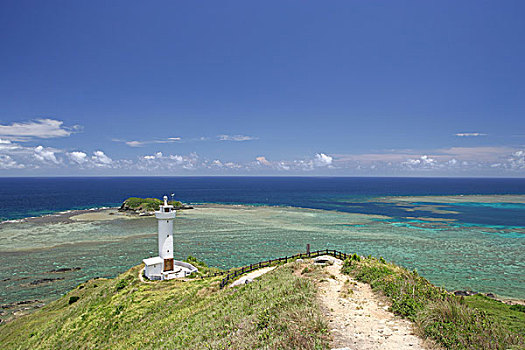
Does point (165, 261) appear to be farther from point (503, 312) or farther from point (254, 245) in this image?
point (503, 312)

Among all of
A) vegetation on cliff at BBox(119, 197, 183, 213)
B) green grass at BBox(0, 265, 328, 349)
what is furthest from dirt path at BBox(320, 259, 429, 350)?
vegetation on cliff at BBox(119, 197, 183, 213)

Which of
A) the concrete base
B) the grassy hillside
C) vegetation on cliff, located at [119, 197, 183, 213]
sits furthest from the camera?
the grassy hillside

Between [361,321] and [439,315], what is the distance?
10.1 ft

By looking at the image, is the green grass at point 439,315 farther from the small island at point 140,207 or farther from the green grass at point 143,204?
the green grass at point 143,204

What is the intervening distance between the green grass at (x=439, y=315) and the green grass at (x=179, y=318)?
3898 millimetres

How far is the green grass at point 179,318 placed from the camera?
12.0 meters

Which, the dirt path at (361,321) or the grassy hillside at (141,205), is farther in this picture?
the grassy hillside at (141,205)

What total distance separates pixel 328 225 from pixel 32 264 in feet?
195

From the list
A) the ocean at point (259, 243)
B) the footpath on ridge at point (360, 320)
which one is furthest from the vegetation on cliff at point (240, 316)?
the ocean at point (259, 243)

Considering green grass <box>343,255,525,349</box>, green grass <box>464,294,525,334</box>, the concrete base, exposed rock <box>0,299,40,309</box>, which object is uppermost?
green grass <box>343,255,525,349</box>

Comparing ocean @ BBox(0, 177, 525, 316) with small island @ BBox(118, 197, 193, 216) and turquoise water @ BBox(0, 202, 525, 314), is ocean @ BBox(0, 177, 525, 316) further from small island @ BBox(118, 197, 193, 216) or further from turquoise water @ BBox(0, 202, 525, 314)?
small island @ BBox(118, 197, 193, 216)

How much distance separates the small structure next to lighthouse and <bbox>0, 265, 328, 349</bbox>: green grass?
157cm

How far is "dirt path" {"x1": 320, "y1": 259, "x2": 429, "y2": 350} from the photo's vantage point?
1075 cm

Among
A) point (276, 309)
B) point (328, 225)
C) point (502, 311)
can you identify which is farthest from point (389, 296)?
point (328, 225)
